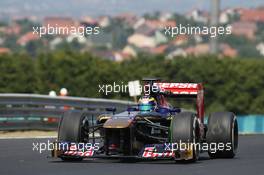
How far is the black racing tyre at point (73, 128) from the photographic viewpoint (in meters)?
16.8

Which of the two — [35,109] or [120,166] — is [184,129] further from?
[35,109]

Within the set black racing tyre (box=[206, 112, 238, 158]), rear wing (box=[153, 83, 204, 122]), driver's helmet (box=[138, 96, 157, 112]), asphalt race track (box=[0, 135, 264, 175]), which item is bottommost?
asphalt race track (box=[0, 135, 264, 175])

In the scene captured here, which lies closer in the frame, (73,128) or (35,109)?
(73,128)

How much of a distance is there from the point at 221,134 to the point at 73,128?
2886 mm

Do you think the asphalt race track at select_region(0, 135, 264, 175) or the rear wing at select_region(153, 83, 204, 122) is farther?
the rear wing at select_region(153, 83, 204, 122)

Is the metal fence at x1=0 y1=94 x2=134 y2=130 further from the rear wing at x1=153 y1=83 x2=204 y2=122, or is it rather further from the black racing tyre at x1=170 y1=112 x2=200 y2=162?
the black racing tyre at x1=170 y1=112 x2=200 y2=162

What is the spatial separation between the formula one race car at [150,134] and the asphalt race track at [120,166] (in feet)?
0.67

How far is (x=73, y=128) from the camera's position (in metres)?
16.9

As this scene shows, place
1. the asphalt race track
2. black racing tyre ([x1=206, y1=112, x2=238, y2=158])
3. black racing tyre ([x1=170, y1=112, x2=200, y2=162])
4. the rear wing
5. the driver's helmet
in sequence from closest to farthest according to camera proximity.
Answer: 1. the asphalt race track
2. black racing tyre ([x1=170, y1=112, x2=200, y2=162])
3. the driver's helmet
4. black racing tyre ([x1=206, y1=112, x2=238, y2=158])
5. the rear wing

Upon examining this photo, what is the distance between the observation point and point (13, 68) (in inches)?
2168

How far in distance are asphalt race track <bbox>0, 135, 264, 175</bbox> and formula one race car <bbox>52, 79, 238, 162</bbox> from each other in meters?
0.20

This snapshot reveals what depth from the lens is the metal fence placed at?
90.5 feet

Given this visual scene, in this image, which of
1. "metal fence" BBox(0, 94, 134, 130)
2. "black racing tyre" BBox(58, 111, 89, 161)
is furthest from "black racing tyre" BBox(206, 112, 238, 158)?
"metal fence" BBox(0, 94, 134, 130)

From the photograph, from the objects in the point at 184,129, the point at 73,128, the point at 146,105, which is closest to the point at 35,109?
the point at 146,105
